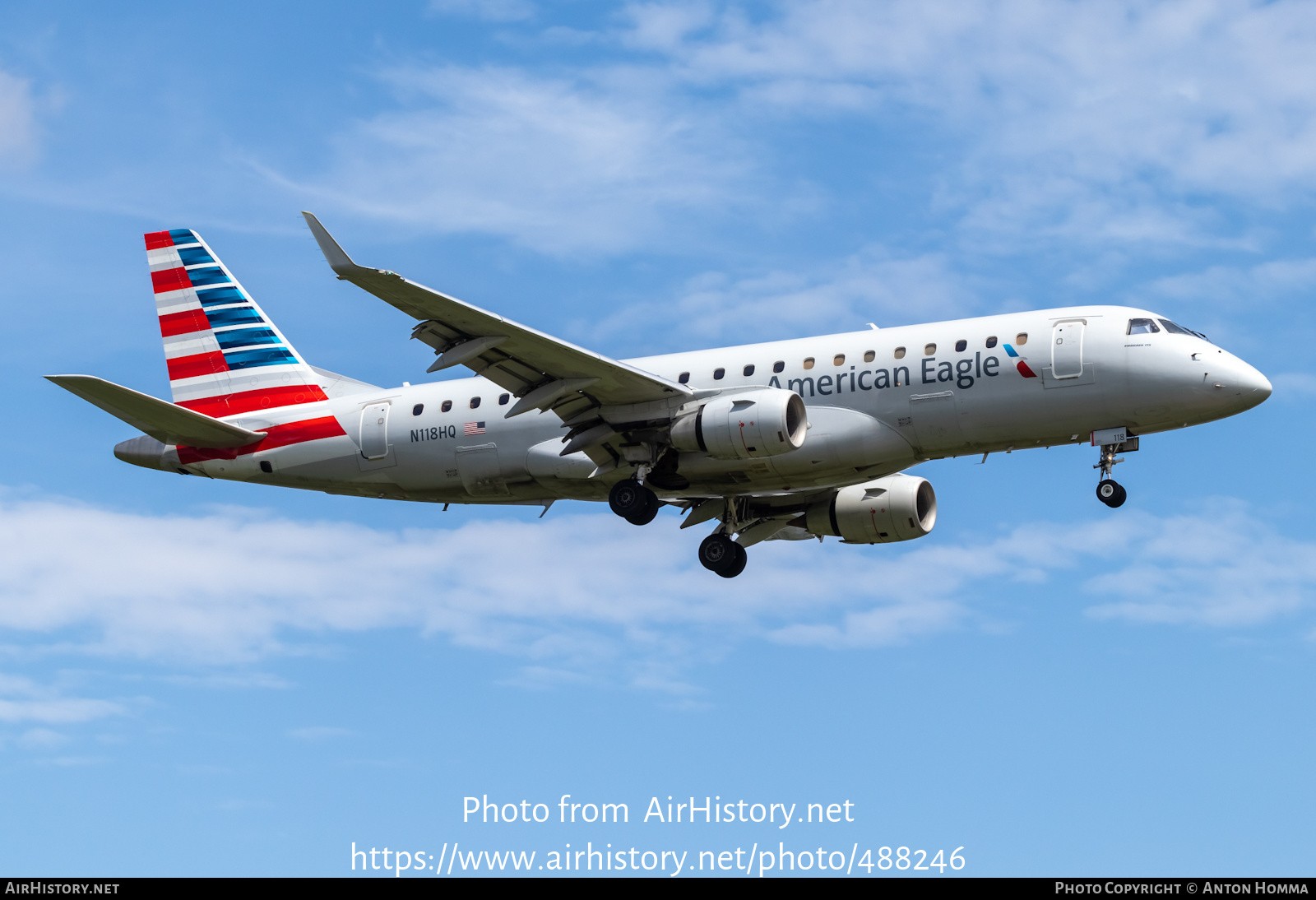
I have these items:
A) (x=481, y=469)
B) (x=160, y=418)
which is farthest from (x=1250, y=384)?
(x=160, y=418)

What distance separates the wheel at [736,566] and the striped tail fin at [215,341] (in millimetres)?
11034

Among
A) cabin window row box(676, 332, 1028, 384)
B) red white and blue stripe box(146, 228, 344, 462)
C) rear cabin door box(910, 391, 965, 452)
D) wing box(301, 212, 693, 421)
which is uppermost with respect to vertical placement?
red white and blue stripe box(146, 228, 344, 462)

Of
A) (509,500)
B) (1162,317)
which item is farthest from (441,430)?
(1162,317)

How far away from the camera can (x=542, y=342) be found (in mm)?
31281

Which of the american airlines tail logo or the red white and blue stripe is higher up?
the red white and blue stripe

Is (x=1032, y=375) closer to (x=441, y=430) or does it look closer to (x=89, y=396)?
(x=441, y=430)

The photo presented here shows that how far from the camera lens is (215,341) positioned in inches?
1570

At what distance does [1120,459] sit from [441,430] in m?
15.3

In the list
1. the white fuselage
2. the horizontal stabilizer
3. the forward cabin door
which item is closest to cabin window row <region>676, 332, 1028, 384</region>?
the white fuselage

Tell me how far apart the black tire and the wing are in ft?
16.9

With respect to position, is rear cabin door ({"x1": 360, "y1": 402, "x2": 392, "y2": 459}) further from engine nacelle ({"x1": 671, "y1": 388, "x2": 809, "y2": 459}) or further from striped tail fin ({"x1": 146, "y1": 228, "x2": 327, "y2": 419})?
engine nacelle ({"x1": 671, "y1": 388, "x2": 809, "y2": 459})

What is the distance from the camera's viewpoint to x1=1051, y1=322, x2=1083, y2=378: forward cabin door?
102ft

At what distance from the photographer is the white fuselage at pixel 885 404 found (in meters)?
30.8

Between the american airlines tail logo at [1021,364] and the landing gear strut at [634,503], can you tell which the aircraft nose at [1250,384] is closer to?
the american airlines tail logo at [1021,364]
